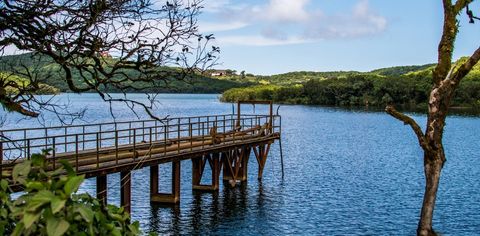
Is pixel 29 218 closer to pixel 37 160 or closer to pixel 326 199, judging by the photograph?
pixel 37 160

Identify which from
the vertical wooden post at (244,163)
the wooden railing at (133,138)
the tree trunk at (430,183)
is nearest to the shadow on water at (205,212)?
the vertical wooden post at (244,163)

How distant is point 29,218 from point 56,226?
13cm

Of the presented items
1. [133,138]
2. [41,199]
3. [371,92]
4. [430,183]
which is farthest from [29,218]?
[371,92]

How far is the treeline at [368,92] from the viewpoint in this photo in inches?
5723

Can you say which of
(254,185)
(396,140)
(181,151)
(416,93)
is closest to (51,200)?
(181,151)

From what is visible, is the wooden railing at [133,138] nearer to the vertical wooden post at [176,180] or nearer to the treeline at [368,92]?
the vertical wooden post at [176,180]

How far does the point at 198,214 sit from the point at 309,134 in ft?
175

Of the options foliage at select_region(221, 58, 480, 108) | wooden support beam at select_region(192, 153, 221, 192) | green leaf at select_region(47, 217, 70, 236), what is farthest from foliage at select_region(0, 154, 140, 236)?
foliage at select_region(221, 58, 480, 108)

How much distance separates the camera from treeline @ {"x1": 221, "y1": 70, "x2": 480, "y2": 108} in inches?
5723

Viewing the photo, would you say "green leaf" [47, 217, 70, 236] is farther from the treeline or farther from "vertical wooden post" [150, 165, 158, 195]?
the treeline

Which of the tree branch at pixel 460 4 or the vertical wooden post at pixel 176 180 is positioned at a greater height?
the tree branch at pixel 460 4

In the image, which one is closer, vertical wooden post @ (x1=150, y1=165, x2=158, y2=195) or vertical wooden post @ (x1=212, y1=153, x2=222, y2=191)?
vertical wooden post @ (x1=150, y1=165, x2=158, y2=195)

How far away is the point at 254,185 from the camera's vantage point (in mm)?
37656

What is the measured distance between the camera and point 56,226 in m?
2.68
